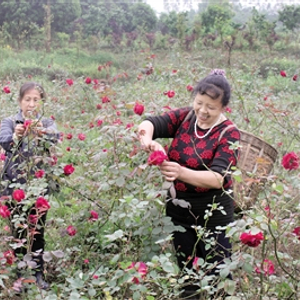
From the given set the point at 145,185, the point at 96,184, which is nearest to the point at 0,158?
the point at 96,184

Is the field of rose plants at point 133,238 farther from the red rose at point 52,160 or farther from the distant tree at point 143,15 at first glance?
the distant tree at point 143,15

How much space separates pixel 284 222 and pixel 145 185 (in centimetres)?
61

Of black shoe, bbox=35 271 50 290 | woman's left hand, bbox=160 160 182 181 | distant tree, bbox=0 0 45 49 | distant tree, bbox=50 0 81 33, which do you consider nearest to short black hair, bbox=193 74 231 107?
woman's left hand, bbox=160 160 182 181

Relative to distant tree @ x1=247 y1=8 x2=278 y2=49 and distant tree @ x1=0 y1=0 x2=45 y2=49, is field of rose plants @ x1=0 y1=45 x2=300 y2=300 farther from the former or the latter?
distant tree @ x1=0 y1=0 x2=45 y2=49

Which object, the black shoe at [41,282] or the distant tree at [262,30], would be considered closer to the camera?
the black shoe at [41,282]

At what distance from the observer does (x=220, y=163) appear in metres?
1.98

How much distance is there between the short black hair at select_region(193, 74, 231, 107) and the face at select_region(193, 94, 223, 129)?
0.02 metres

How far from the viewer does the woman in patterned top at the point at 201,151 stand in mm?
2037

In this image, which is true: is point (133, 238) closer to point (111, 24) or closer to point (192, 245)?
point (192, 245)

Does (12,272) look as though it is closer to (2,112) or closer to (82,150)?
(82,150)

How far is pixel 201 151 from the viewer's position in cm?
211

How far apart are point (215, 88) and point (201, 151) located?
0.28 meters

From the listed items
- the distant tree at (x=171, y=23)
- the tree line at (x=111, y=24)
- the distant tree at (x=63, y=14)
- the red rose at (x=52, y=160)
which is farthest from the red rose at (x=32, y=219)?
the distant tree at (x=63, y=14)

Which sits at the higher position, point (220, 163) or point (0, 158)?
point (220, 163)
